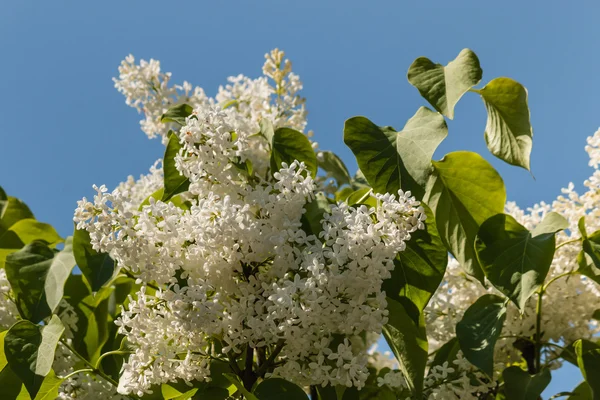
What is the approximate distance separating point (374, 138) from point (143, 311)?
49 cm

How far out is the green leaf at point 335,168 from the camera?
1.92m

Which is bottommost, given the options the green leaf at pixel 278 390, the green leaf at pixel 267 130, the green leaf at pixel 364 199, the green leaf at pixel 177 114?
the green leaf at pixel 278 390

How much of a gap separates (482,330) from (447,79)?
447mm

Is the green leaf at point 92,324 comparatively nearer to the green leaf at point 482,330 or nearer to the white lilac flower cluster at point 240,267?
the white lilac flower cluster at point 240,267

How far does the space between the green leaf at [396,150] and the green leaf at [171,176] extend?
1.02ft

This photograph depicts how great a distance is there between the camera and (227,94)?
6.40 ft

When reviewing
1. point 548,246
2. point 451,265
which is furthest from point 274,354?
point 451,265

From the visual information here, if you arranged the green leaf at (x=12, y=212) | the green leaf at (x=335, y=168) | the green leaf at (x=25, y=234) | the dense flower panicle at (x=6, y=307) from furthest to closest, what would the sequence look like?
the green leaf at (x=335, y=168), the green leaf at (x=12, y=212), the green leaf at (x=25, y=234), the dense flower panicle at (x=6, y=307)

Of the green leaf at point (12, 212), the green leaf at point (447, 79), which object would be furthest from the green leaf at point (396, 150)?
the green leaf at point (12, 212)

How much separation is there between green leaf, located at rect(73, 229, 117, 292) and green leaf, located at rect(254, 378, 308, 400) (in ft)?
1.17

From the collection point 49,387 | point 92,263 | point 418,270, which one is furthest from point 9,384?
point 418,270

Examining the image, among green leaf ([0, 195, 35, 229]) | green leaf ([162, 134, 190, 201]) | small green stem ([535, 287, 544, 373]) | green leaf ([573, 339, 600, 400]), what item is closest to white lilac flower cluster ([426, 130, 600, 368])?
small green stem ([535, 287, 544, 373])

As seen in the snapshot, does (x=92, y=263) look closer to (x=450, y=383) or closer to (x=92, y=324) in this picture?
(x=92, y=324)

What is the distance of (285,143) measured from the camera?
1.26 meters
